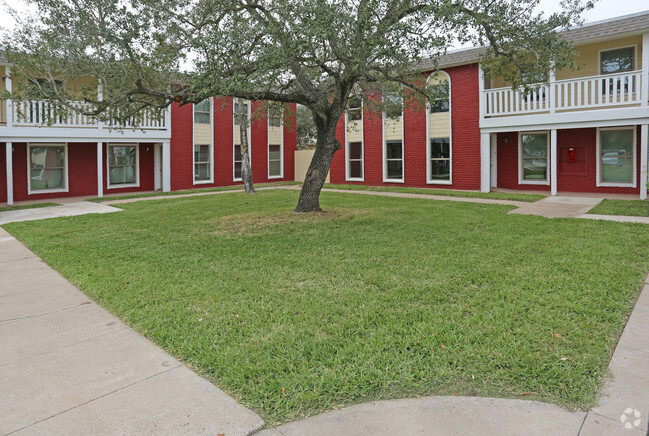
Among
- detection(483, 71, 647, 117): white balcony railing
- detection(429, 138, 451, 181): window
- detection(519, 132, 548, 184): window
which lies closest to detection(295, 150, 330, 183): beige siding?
detection(429, 138, 451, 181): window

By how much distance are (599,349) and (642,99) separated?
494 inches

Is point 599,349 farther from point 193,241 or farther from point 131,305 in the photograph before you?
point 193,241

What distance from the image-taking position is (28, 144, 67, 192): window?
1653 centimetres

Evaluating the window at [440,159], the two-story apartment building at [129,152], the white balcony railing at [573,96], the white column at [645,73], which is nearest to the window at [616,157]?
the white balcony railing at [573,96]

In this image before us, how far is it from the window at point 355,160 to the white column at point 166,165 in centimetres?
821

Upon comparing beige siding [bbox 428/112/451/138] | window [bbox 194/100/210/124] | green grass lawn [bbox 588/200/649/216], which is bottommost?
green grass lawn [bbox 588/200/649/216]

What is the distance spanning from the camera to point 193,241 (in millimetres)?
7824

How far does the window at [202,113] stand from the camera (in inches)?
803

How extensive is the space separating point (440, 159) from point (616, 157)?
6065 mm

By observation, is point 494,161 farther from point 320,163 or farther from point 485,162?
point 320,163

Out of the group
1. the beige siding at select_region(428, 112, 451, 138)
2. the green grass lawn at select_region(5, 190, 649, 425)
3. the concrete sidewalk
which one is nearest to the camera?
the concrete sidewalk

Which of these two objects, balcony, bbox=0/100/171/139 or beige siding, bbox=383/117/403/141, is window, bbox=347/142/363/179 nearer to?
beige siding, bbox=383/117/403/141

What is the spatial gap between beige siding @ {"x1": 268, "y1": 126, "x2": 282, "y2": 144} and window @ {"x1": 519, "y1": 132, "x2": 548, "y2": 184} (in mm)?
12288

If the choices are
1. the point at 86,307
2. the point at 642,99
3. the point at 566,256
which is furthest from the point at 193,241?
the point at 642,99
